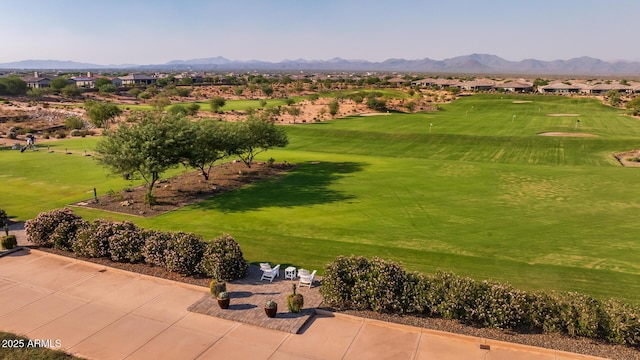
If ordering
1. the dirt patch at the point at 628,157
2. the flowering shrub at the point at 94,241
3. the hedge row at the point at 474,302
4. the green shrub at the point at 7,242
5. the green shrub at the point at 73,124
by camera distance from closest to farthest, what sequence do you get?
the hedge row at the point at 474,302, the flowering shrub at the point at 94,241, the green shrub at the point at 7,242, the dirt patch at the point at 628,157, the green shrub at the point at 73,124

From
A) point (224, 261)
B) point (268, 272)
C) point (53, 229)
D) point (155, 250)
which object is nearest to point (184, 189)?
point (53, 229)

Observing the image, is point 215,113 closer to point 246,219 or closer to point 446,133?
point 446,133

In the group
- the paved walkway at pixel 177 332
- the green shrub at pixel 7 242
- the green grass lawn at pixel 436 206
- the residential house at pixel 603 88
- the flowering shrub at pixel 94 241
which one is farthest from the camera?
the residential house at pixel 603 88

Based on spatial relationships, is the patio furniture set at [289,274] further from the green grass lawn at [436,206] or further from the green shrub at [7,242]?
the green shrub at [7,242]

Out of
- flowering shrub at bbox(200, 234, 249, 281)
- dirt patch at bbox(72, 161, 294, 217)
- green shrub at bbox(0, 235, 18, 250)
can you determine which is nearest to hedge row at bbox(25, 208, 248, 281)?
flowering shrub at bbox(200, 234, 249, 281)

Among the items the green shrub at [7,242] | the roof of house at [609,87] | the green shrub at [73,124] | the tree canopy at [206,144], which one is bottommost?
the green shrub at [7,242]

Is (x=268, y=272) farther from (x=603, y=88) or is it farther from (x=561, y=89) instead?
(x=603, y=88)

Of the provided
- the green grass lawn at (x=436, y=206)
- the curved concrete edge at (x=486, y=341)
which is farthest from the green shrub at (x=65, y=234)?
the curved concrete edge at (x=486, y=341)
